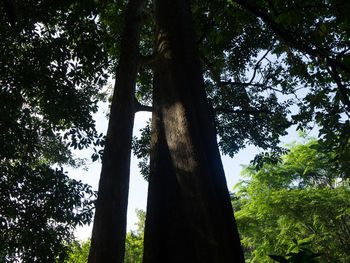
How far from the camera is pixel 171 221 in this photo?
1.98 m

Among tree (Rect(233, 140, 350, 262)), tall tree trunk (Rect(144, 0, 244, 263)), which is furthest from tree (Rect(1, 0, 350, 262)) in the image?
tree (Rect(233, 140, 350, 262))

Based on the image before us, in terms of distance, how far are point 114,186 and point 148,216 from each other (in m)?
0.74

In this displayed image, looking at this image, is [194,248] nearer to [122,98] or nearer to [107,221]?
[107,221]

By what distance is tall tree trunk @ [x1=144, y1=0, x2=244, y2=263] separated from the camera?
171 cm

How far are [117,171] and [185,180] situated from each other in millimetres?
1160

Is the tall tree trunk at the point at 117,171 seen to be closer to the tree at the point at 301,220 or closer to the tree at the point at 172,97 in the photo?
the tree at the point at 172,97

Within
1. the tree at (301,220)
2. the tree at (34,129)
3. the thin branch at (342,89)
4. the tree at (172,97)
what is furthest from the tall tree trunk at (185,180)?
the tree at (301,220)

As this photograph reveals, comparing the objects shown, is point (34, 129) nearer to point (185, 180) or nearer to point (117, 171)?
point (117, 171)

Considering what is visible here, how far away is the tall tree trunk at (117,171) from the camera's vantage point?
241cm

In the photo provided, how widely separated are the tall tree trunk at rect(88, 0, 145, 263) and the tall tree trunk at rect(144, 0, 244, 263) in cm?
58

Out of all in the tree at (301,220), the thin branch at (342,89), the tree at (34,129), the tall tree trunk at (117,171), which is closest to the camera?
the tall tree trunk at (117,171)

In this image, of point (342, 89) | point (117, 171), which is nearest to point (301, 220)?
point (342, 89)

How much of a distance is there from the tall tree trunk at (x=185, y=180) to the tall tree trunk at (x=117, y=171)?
1.91 feet

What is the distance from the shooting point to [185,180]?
192 cm
